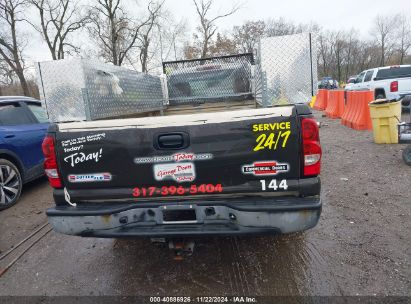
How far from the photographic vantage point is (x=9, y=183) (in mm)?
4863

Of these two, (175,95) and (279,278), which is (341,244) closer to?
(279,278)

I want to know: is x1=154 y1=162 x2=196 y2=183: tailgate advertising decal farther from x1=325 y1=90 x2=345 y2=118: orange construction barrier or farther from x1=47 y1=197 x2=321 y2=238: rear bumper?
x1=325 y1=90 x2=345 y2=118: orange construction barrier

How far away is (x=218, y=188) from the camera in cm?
238

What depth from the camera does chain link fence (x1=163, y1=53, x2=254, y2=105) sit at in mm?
5531

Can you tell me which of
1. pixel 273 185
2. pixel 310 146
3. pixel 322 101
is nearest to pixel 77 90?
pixel 273 185

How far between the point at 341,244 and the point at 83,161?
285 cm

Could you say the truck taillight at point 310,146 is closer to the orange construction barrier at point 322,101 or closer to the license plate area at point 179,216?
the license plate area at point 179,216

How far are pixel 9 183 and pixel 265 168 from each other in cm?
462

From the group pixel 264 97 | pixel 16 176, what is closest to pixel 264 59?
pixel 264 97

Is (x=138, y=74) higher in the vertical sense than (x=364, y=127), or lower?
higher

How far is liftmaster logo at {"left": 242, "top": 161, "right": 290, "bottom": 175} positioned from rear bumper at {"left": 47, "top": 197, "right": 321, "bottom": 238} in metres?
0.23

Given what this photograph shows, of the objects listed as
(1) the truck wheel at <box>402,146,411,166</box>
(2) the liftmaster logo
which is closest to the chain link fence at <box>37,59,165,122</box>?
(2) the liftmaster logo

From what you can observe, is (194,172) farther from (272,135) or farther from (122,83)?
(122,83)

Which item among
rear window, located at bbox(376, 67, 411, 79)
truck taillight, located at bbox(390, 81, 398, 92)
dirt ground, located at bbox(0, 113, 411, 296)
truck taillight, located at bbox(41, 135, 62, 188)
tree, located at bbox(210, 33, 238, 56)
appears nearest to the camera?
truck taillight, located at bbox(41, 135, 62, 188)
